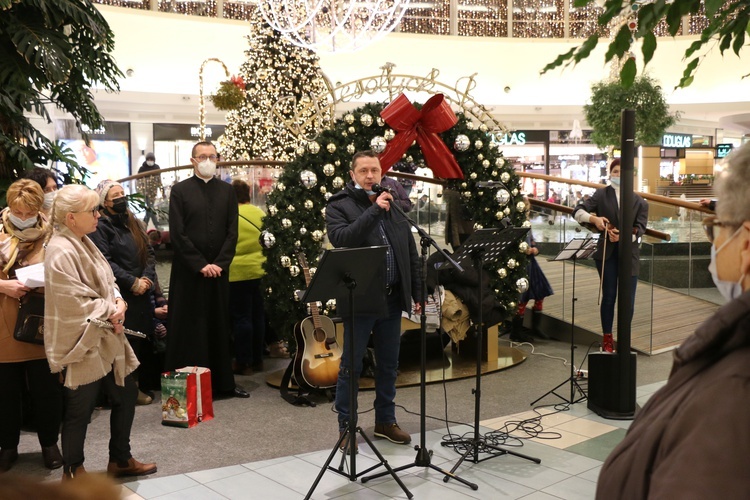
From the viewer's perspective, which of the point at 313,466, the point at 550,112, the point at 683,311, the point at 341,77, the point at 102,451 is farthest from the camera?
the point at 550,112

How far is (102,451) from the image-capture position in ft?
15.6

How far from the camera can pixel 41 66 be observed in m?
5.42

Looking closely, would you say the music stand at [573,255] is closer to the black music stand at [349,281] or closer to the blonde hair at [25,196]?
the black music stand at [349,281]

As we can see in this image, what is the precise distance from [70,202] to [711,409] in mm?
3188

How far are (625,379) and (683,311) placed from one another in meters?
3.21

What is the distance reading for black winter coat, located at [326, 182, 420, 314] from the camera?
4.54 meters

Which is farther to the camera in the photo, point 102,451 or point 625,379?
point 625,379

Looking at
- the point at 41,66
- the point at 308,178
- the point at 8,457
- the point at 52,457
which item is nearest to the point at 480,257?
the point at 308,178

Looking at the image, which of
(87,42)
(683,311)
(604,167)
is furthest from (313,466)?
(604,167)

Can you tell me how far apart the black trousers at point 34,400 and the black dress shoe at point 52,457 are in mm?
30

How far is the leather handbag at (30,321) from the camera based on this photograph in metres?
4.07

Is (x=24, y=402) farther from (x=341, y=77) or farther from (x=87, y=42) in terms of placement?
(x=341, y=77)

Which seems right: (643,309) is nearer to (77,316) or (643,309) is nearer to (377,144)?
(377,144)

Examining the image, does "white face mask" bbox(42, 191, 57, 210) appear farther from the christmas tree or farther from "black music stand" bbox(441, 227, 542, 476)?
the christmas tree
